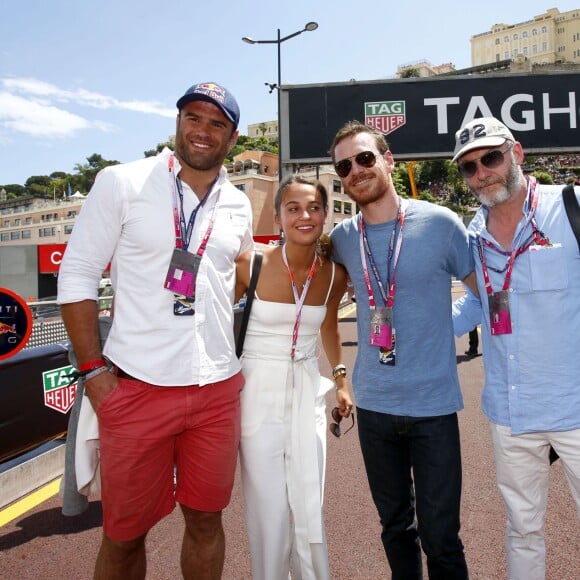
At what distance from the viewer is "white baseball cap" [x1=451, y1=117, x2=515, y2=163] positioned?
2.28m

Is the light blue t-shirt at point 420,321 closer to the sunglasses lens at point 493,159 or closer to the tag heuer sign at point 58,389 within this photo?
the sunglasses lens at point 493,159

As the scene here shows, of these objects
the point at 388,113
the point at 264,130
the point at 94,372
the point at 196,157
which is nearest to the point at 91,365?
the point at 94,372

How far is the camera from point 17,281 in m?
25.5

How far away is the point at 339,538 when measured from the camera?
2992 mm

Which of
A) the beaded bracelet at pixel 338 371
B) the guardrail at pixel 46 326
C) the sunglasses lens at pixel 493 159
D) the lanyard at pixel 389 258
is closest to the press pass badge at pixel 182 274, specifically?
the lanyard at pixel 389 258

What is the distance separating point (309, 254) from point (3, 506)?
2792mm

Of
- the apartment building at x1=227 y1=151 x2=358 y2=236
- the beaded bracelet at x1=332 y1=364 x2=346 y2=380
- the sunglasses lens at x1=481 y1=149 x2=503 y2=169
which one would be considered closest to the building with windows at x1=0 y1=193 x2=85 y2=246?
the apartment building at x1=227 y1=151 x2=358 y2=236

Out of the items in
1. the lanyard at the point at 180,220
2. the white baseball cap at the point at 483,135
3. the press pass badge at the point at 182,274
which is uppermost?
the white baseball cap at the point at 483,135

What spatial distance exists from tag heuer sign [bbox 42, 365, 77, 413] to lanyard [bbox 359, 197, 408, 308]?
8.61ft

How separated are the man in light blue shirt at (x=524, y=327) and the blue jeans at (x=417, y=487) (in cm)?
25

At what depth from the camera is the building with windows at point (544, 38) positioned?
12075 cm

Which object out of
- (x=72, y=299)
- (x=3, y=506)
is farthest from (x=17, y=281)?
(x=72, y=299)

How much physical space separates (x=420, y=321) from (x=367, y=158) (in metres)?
0.82

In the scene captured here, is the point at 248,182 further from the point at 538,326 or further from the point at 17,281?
the point at 538,326
